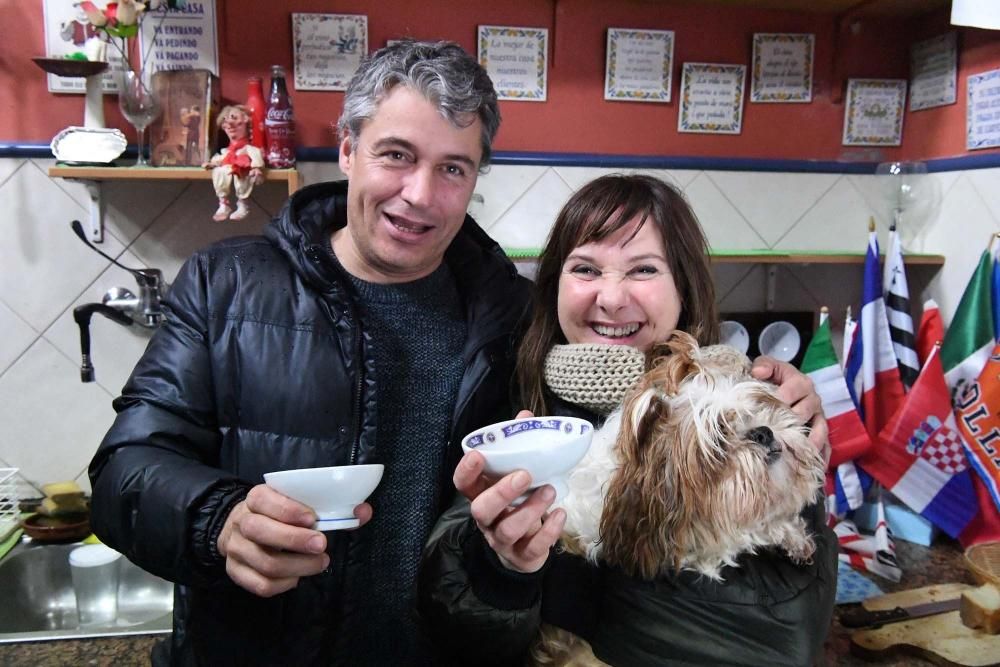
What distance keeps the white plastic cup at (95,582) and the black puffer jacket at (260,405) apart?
73cm

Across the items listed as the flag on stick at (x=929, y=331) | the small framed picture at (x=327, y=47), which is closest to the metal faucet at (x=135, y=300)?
the small framed picture at (x=327, y=47)

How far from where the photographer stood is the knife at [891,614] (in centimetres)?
→ 135

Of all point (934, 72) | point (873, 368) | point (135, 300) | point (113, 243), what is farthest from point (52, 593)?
point (934, 72)

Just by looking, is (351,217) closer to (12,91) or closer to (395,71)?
(395,71)

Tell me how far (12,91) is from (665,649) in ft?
6.66

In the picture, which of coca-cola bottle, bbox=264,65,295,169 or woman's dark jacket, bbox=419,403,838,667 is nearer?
woman's dark jacket, bbox=419,403,838,667

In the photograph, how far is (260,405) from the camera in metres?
1.10

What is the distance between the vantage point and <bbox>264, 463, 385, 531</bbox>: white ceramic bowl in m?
0.70

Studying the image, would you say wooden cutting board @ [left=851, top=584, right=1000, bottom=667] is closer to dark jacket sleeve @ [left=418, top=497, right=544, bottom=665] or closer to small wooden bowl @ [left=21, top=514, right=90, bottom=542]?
dark jacket sleeve @ [left=418, top=497, right=544, bottom=665]

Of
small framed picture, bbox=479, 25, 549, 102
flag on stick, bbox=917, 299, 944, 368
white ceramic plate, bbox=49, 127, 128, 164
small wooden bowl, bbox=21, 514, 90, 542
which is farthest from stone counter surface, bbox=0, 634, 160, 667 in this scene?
flag on stick, bbox=917, 299, 944, 368

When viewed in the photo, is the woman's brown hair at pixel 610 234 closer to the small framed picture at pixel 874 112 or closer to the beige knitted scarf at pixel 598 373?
the beige knitted scarf at pixel 598 373

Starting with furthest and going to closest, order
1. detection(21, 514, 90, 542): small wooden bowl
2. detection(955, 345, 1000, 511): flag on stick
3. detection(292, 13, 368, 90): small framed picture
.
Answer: detection(292, 13, 368, 90): small framed picture < detection(21, 514, 90, 542): small wooden bowl < detection(955, 345, 1000, 511): flag on stick

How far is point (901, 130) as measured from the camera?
2184 millimetres

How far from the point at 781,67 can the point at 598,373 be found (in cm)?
157
